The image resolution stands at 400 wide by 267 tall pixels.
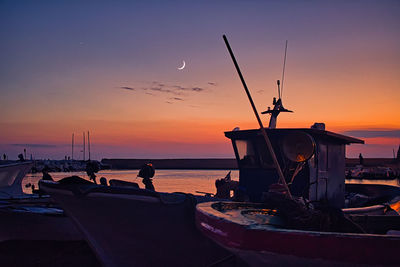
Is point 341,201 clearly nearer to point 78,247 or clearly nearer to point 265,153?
point 265,153

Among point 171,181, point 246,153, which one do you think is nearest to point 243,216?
point 246,153

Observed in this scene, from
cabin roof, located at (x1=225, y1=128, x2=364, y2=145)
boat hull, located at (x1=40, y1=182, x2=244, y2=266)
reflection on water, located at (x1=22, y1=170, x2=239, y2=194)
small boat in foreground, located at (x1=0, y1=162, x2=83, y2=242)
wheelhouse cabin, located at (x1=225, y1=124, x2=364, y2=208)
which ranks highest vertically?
cabin roof, located at (x1=225, y1=128, x2=364, y2=145)

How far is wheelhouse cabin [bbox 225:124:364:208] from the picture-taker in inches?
328

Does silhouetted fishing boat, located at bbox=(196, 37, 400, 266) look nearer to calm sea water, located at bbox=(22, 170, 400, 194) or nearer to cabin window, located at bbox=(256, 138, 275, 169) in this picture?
cabin window, located at bbox=(256, 138, 275, 169)

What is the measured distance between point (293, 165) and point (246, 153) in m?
1.30

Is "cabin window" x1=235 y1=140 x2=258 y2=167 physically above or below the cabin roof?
below

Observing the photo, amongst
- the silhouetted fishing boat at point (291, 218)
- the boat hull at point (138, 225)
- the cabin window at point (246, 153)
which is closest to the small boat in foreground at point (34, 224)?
the boat hull at point (138, 225)

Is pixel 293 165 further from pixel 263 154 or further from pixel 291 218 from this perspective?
pixel 291 218

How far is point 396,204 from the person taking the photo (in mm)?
10336

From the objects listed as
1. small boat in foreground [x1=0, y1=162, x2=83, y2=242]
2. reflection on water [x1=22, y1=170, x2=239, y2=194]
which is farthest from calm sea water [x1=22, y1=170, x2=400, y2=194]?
small boat in foreground [x1=0, y1=162, x2=83, y2=242]

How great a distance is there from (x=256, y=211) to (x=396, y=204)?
6437 mm

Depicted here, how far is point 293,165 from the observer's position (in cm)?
838

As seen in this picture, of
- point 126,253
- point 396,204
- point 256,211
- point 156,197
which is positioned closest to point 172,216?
point 156,197

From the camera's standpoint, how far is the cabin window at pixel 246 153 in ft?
29.7
